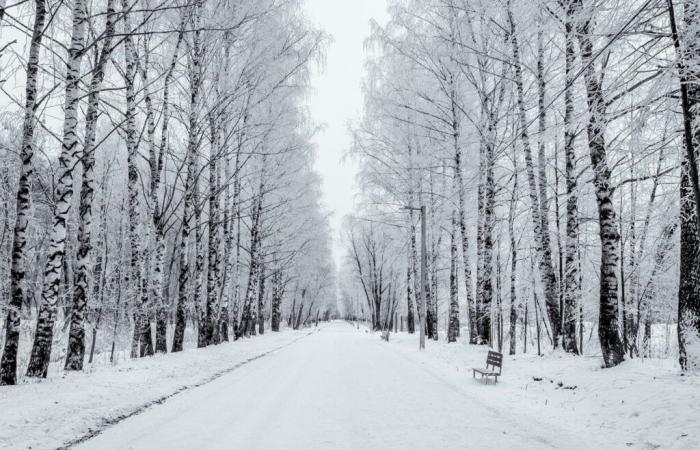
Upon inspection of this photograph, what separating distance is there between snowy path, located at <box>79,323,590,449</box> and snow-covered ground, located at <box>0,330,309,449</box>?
1.13ft

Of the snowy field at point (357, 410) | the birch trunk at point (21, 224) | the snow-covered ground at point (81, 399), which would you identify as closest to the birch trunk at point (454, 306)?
the snowy field at point (357, 410)

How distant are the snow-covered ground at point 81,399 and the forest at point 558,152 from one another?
7051 millimetres

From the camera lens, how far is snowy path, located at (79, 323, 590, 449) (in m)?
4.94

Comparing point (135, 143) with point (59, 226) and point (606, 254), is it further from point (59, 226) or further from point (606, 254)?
point (606, 254)

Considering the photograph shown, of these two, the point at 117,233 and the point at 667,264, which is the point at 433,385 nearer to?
the point at 667,264

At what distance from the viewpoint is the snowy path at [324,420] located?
195 inches

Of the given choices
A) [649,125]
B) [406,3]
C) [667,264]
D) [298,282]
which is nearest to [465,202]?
[667,264]

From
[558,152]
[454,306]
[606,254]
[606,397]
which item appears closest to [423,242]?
[454,306]

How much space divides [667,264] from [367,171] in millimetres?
14929

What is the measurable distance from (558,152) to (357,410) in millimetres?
15149

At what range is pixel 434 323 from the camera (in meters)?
23.5

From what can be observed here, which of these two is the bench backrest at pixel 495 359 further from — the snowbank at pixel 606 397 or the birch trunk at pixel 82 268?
the birch trunk at pixel 82 268

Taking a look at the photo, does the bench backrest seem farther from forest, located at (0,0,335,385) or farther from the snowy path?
forest, located at (0,0,335,385)

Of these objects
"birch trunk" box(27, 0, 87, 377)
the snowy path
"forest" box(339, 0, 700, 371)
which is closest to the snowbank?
the snowy path
